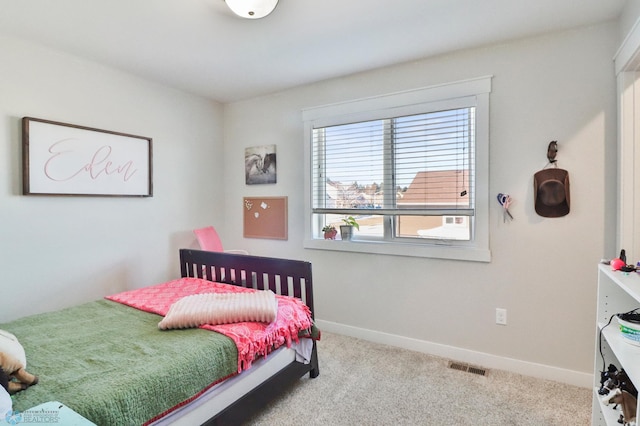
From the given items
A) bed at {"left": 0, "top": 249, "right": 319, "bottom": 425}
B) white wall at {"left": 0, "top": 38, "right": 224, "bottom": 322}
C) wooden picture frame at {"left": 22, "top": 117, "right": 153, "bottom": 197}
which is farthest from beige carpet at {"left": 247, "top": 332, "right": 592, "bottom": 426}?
wooden picture frame at {"left": 22, "top": 117, "right": 153, "bottom": 197}

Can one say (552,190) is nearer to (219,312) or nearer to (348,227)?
(348,227)

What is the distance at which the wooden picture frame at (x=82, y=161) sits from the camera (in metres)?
2.26

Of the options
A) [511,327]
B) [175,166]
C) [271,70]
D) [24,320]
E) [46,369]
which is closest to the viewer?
[46,369]

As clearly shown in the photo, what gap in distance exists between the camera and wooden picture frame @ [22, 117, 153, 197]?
88.9 inches

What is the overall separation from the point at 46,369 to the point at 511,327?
106 inches

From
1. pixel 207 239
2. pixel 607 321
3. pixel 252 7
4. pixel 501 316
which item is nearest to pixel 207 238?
pixel 207 239

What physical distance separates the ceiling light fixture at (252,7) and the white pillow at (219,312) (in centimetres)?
163

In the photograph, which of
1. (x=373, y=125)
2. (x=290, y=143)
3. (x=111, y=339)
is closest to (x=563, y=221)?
(x=373, y=125)

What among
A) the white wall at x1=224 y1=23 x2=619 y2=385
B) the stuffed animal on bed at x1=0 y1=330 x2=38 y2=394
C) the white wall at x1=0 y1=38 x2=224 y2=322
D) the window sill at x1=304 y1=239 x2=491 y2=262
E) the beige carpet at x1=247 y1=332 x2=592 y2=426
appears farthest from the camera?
the window sill at x1=304 y1=239 x2=491 y2=262

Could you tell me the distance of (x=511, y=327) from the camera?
2.32 metres

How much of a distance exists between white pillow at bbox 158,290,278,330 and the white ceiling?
1704mm

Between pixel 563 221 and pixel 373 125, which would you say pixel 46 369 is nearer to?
pixel 373 125
